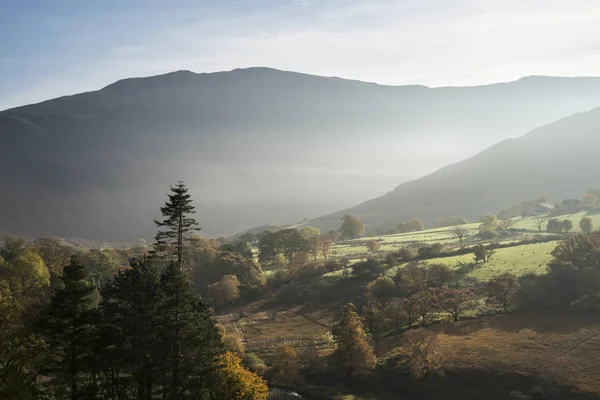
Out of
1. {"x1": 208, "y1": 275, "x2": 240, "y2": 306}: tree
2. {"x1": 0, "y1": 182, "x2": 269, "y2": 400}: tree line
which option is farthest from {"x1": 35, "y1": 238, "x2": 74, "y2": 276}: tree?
{"x1": 0, "y1": 182, "x2": 269, "y2": 400}: tree line

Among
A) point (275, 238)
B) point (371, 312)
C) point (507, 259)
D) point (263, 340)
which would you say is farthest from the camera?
point (275, 238)

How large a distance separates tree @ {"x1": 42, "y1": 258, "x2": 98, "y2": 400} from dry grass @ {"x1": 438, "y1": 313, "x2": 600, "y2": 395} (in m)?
38.7

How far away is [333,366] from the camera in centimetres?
5369

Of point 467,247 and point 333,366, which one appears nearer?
point 333,366

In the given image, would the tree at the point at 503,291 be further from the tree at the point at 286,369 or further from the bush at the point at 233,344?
the bush at the point at 233,344

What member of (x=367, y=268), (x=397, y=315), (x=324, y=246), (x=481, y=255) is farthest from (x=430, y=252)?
(x=397, y=315)

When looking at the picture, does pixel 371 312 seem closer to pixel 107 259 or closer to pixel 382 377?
pixel 382 377

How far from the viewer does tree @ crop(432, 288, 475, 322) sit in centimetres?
6388

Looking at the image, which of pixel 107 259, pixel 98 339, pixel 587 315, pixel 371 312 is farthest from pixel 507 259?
pixel 107 259

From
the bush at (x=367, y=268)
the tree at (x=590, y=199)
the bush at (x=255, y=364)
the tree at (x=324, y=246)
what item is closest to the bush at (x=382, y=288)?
the bush at (x=367, y=268)

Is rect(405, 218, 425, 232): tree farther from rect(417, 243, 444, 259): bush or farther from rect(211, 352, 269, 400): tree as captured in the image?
rect(211, 352, 269, 400): tree

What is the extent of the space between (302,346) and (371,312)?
10819 millimetres

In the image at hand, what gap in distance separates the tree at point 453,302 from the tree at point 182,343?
40.7 m

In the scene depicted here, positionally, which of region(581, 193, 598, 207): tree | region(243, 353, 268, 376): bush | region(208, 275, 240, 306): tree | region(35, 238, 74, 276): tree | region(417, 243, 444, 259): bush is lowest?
region(243, 353, 268, 376): bush
